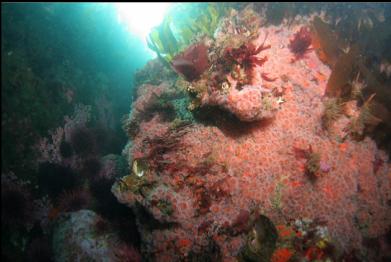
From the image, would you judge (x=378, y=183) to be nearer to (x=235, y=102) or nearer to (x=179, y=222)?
(x=235, y=102)

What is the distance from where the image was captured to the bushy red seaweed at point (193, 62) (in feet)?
16.6

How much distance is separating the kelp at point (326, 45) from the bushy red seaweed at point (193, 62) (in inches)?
125

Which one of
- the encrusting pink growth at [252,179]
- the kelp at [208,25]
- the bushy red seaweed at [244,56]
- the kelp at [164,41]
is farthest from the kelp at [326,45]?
the kelp at [164,41]

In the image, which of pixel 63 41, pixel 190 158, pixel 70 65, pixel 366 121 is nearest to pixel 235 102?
pixel 190 158

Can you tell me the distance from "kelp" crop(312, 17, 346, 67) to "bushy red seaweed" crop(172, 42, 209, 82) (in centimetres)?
317

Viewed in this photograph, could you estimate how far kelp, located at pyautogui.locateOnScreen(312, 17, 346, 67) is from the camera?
20.9 feet

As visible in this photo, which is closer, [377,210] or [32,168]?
[377,210]

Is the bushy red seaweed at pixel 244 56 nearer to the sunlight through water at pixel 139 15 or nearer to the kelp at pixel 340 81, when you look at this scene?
the kelp at pixel 340 81

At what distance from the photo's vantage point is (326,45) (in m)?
6.43

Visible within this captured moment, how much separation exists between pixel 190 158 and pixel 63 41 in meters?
6.80

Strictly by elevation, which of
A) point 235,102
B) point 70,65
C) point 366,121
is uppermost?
point 70,65

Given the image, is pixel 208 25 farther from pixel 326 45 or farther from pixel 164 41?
pixel 326 45

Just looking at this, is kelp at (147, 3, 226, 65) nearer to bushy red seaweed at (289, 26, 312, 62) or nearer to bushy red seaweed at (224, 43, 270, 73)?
bushy red seaweed at (289, 26, 312, 62)

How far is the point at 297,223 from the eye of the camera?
427 centimetres
